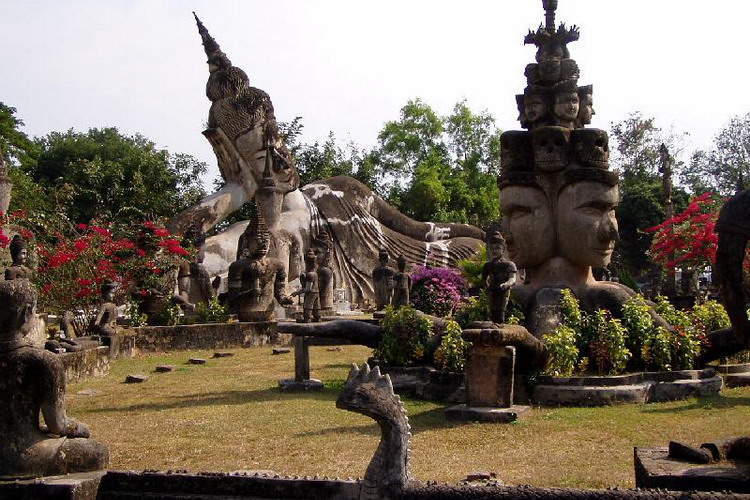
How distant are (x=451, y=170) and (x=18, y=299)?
39.7 meters

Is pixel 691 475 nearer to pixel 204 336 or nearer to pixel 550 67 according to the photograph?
pixel 550 67

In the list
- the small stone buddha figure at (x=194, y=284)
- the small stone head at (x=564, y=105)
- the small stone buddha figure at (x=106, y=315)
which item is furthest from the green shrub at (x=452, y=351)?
the small stone buddha figure at (x=194, y=284)

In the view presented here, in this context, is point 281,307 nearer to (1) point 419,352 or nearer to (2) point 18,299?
(1) point 419,352

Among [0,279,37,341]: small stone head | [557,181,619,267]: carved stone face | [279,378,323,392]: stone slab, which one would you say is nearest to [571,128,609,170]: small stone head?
[557,181,619,267]: carved stone face

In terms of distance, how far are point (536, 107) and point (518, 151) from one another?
732 mm

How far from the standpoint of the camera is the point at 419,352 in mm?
10266

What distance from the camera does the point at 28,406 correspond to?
481cm

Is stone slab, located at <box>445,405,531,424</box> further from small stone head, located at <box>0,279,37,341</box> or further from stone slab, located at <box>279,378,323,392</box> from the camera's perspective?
small stone head, located at <box>0,279,37,341</box>

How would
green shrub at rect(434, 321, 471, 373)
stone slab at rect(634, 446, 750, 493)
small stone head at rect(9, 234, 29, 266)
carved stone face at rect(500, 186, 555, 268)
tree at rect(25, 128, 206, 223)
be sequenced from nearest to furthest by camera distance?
1. stone slab at rect(634, 446, 750, 493)
2. green shrub at rect(434, 321, 471, 373)
3. carved stone face at rect(500, 186, 555, 268)
4. small stone head at rect(9, 234, 29, 266)
5. tree at rect(25, 128, 206, 223)

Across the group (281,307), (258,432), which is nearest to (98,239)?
(281,307)

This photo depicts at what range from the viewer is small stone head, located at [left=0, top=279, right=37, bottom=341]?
4758 millimetres

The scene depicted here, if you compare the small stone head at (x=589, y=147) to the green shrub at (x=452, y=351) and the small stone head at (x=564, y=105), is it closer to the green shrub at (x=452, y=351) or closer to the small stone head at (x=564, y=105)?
the small stone head at (x=564, y=105)

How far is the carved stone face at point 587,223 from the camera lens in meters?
9.91

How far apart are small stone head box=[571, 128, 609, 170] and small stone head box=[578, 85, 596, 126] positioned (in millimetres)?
920
